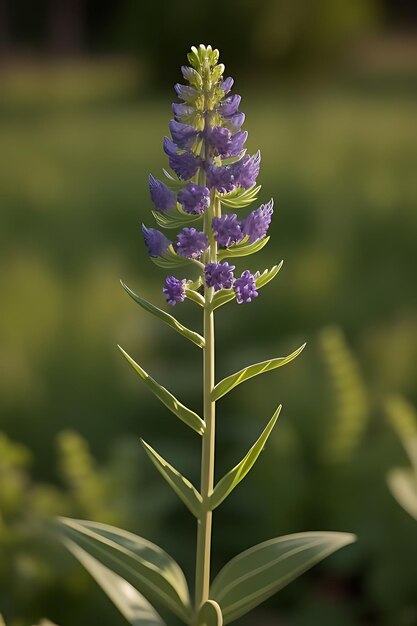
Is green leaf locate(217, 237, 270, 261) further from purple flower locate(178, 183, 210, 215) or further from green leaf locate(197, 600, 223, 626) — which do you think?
green leaf locate(197, 600, 223, 626)

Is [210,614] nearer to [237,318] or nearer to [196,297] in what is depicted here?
[196,297]

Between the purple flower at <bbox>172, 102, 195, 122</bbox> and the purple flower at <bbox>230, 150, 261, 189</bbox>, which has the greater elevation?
the purple flower at <bbox>172, 102, 195, 122</bbox>

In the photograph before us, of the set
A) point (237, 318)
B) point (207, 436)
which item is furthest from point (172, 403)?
point (237, 318)

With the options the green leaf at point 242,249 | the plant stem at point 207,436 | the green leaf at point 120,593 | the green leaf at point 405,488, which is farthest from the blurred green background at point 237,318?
the green leaf at point 242,249

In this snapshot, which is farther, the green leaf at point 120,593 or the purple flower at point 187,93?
the green leaf at point 120,593

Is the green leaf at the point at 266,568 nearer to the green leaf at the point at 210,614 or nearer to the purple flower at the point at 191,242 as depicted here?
the green leaf at the point at 210,614

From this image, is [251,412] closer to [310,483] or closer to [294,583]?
[310,483]

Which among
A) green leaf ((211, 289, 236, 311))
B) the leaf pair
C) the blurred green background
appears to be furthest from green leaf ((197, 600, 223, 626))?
the blurred green background

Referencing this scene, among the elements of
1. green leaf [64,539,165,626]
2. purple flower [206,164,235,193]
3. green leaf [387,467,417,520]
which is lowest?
green leaf [387,467,417,520]
